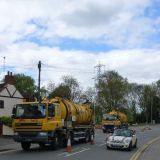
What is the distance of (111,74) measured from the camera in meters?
138

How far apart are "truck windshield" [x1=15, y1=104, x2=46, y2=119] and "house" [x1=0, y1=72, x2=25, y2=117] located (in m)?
42.3

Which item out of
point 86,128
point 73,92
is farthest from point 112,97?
point 86,128

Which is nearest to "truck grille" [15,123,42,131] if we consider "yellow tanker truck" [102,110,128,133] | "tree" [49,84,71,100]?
"yellow tanker truck" [102,110,128,133]

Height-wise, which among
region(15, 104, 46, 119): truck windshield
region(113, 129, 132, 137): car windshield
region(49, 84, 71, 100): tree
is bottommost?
region(113, 129, 132, 137): car windshield

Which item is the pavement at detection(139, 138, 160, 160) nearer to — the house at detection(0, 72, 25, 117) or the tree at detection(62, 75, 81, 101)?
the house at detection(0, 72, 25, 117)

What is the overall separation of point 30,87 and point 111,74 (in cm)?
2275

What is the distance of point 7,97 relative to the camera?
73688 mm

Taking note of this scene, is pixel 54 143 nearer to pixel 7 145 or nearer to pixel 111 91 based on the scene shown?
pixel 7 145

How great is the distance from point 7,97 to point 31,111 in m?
45.2

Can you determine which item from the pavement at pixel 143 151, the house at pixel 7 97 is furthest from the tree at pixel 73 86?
the pavement at pixel 143 151

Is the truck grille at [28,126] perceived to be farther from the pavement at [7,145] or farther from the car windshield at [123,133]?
the car windshield at [123,133]

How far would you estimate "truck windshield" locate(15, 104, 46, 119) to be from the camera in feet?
95.4

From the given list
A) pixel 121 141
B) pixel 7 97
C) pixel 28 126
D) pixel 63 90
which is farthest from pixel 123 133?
pixel 63 90

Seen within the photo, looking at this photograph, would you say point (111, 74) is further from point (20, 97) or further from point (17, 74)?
point (20, 97)
